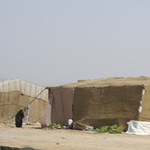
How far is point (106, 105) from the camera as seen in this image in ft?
60.8

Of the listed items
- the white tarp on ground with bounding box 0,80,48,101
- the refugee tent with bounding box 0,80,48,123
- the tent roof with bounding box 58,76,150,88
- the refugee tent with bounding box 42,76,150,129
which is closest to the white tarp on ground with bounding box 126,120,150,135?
the refugee tent with bounding box 42,76,150,129

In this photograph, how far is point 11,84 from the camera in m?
28.0

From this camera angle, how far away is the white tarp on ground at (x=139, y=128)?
16.8 metres

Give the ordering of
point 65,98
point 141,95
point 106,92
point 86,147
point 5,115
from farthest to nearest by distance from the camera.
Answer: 1. point 5,115
2. point 65,98
3. point 106,92
4. point 141,95
5. point 86,147

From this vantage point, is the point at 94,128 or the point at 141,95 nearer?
the point at 141,95

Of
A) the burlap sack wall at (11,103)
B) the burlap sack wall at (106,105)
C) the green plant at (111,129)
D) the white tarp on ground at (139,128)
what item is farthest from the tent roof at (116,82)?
the burlap sack wall at (11,103)

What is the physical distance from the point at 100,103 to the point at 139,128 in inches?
93.5

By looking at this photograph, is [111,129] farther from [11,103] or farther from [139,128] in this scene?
[11,103]

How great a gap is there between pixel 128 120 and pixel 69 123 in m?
3.03

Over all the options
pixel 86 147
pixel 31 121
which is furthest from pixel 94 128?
pixel 31 121

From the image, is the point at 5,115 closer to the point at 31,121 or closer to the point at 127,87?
the point at 31,121

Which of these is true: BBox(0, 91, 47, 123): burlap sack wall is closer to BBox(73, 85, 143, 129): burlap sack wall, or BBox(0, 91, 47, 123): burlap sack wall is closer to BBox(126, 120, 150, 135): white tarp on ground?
BBox(73, 85, 143, 129): burlap sack wall

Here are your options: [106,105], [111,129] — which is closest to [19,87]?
[106,105]

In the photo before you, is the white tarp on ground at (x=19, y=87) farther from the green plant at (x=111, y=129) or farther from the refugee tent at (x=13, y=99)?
the green plant at (x=111, y=129)
